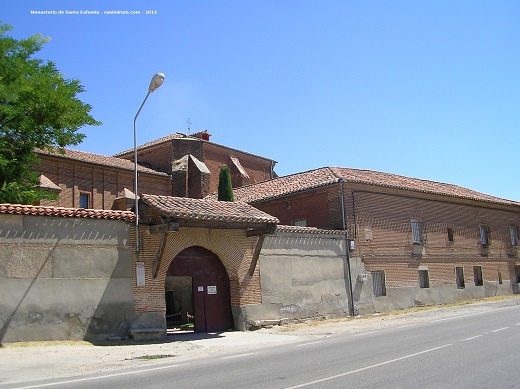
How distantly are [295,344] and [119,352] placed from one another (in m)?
4.57

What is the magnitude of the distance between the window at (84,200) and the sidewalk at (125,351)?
19.0 m

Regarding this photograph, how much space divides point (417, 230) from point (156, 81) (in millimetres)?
18383

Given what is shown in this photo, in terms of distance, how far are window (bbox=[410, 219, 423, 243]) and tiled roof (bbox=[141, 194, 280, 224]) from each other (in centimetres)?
1302

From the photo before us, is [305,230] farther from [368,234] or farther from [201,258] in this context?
[201,258]

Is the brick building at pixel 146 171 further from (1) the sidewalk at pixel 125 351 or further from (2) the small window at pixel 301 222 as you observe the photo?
(1) the sidewalk at pixel 125 351

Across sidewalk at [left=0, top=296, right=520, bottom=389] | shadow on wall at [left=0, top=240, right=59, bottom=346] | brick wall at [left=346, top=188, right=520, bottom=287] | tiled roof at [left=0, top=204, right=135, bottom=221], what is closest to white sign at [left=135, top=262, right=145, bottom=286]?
tiled roof at [left=0, top=204, right=135, bottom=221]

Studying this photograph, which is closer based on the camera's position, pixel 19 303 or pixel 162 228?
pixel 19 303

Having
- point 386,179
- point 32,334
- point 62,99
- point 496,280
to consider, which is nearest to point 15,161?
point 62,99

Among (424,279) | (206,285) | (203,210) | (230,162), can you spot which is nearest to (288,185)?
(424,279)

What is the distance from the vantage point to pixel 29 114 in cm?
2031

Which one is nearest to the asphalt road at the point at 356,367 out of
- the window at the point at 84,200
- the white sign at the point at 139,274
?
the white sign at the point at 139,274

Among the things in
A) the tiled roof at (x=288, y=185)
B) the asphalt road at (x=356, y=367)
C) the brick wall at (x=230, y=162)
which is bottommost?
the asphalt road at (x=356, y=367)

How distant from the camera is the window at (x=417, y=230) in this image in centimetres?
2898

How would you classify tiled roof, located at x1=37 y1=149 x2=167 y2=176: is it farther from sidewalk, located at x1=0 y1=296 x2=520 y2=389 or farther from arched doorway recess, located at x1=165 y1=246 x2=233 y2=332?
sidewalk, located at x1=0 y1=296 x2=520 y2=389
